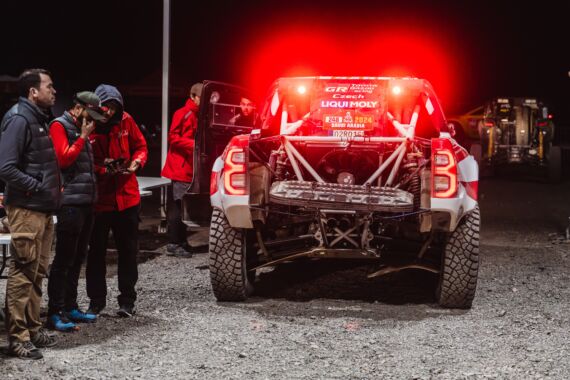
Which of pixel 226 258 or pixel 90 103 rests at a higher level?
pixel 90 103

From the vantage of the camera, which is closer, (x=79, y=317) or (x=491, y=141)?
(x=79, y=317)

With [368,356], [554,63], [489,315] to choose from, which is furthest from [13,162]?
[554,63]

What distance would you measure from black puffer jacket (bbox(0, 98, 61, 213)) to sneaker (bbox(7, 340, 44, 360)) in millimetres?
830

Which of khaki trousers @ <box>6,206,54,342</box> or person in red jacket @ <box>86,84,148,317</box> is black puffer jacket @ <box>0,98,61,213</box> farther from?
person in red jacket @ <box>86,84,148,317</box>

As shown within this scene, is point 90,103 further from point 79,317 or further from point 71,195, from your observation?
point 79,317

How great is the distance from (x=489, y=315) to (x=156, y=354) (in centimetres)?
273

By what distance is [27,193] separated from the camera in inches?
211

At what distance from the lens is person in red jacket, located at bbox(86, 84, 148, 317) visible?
6332 millimetres

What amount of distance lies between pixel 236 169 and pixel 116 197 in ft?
3.22

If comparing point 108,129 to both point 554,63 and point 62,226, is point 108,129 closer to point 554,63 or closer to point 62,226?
point 62,226

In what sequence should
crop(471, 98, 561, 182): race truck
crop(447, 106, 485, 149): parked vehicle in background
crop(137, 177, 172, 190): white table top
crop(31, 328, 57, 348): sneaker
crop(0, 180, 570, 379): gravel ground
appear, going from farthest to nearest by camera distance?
crop(447, 106, 485, 149): parked vehicle in background
crop(471, 98, 561, 182): race truck
crop(137, 177, 172, 190): white table top
crop(31, 328, 57, 348): sneaker
crop(0, 180, 570, 379): gravel ground

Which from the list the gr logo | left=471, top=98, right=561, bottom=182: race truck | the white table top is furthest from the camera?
left=471, top=98, right=561, bottom=182: race truck

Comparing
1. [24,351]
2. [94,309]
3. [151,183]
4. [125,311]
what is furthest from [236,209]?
[151,183]

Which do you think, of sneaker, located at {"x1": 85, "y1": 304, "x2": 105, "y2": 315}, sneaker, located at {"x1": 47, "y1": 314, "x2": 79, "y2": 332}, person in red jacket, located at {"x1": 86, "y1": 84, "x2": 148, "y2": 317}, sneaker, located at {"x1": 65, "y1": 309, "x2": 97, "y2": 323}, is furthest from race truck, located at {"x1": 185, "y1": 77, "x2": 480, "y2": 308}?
sneaker, located at {"x1": 47, "y1": 314, "x2": 79, "y2": 332}
